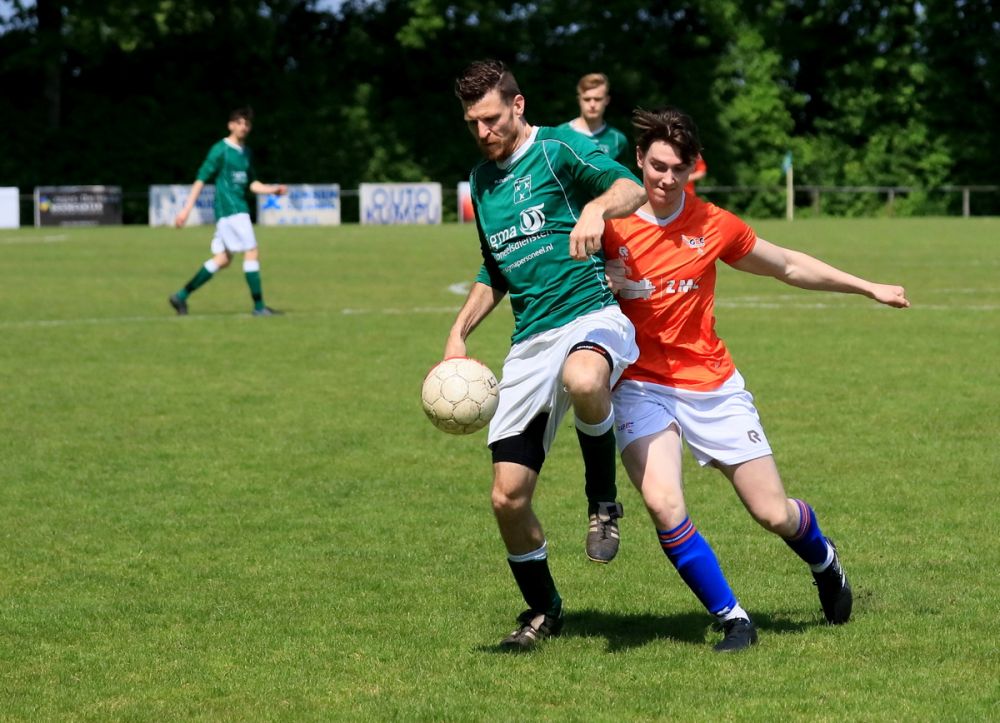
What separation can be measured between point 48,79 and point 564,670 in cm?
4911

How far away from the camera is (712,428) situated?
17.4 feet

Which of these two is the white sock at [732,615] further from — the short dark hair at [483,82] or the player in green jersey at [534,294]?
the short dark hair at [483,82]

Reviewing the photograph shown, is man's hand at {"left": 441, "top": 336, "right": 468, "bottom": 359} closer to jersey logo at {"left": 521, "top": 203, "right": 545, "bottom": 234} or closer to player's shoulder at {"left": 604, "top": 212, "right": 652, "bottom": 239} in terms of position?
jersey logo at {"left": 521, "top": 203, "right": 545, "bottom": 234}

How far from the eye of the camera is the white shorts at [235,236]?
17.2 meters

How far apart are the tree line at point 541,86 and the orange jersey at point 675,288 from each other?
46982 millimetres

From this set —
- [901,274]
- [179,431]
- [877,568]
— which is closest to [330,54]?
[901,274]

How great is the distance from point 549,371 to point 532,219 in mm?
533

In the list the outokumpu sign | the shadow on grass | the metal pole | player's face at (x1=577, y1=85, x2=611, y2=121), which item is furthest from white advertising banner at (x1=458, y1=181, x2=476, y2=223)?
the shadow on grass

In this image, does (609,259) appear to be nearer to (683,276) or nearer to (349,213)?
(683,276)

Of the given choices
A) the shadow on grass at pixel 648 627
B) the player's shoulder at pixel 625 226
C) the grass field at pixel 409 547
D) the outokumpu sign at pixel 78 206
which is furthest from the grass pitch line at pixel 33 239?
the player's shoulder at pixel 625 226

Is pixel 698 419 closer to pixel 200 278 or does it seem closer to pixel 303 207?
pixel 200 278

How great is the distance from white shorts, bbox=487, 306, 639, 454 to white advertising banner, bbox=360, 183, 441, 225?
4312 cm

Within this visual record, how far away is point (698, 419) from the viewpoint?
17.4 feet

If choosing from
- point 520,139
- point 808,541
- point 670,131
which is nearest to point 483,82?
point 520,139
